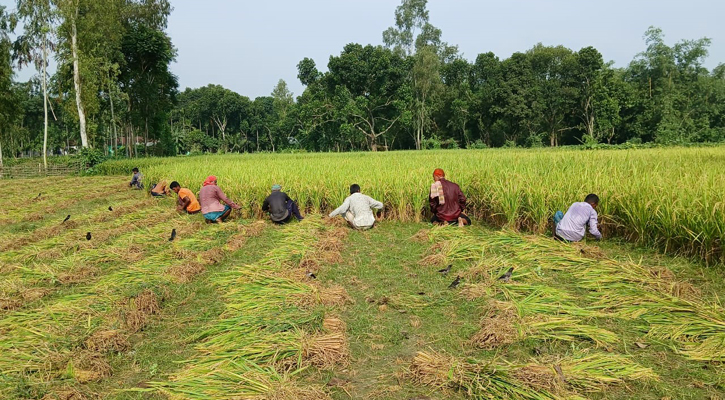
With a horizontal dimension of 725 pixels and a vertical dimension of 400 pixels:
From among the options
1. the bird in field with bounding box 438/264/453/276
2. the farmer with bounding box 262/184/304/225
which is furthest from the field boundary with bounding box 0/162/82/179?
the bird in field with bounding box 438/264/453/276

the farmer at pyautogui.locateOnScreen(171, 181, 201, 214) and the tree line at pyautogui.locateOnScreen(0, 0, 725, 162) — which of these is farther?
the tree line at pyautogui.locateOnScreen(0, 0, 725, 162)

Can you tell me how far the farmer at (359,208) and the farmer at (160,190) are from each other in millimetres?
6852

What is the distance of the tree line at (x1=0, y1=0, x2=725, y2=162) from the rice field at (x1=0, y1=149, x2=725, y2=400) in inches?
890

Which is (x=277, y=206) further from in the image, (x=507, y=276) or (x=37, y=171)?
(x=37, y=171)

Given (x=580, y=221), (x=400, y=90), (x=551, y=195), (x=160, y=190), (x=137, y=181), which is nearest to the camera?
(x=580, y=221)

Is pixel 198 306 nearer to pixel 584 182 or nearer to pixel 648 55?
pixel 584 182

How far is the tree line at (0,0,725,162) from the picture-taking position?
2356 cm

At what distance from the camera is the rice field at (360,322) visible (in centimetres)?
255

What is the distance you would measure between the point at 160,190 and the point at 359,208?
7.28 meters

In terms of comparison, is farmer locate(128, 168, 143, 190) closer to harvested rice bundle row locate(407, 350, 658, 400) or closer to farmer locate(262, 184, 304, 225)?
farmer locate(262, 184, 304, 225)

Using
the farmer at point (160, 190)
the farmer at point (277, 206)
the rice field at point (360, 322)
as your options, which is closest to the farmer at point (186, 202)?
the farmer at point (277, 206)

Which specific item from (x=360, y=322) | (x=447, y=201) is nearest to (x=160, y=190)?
(x=447, y=201)

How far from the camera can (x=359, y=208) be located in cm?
703

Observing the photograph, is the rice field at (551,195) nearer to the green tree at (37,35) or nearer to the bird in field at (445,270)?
the bird in field at (445,270)
